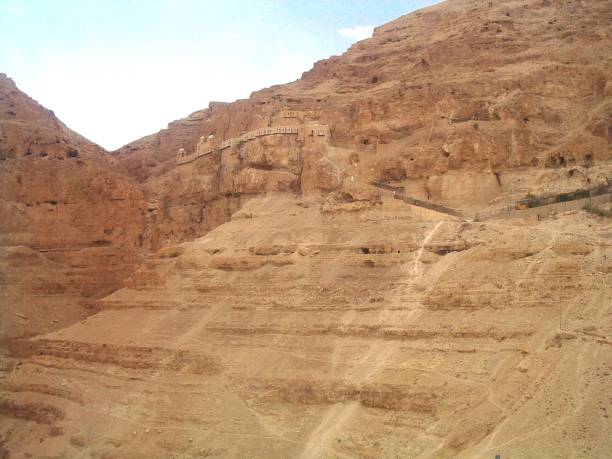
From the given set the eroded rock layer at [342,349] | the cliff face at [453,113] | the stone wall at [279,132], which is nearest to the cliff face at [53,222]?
the cliff face at [453,113]

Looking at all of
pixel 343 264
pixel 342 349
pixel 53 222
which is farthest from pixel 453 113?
pixel 53 222

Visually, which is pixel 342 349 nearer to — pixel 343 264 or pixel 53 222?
pixel 343 264

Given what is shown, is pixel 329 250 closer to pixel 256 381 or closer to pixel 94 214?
pixel 256 381

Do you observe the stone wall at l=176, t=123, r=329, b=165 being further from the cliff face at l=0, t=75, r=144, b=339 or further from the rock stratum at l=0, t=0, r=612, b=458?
the cliff face at l=0, t=75, r=144, b=339

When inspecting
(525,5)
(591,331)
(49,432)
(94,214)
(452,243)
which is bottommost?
(49,432)

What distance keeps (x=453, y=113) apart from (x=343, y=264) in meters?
15.5

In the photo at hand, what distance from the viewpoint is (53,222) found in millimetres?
44469

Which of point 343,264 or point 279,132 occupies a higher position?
point 279,132

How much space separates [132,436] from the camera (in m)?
28.0

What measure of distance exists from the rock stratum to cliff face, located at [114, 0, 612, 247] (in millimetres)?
148

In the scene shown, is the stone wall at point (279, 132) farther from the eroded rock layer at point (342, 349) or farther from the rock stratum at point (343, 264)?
the eroded rock layer at point (342, 349)

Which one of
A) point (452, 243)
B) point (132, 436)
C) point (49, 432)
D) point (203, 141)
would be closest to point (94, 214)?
point (203, 141)

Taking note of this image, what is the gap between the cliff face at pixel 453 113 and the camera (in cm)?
3928

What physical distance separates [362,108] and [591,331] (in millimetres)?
26801
